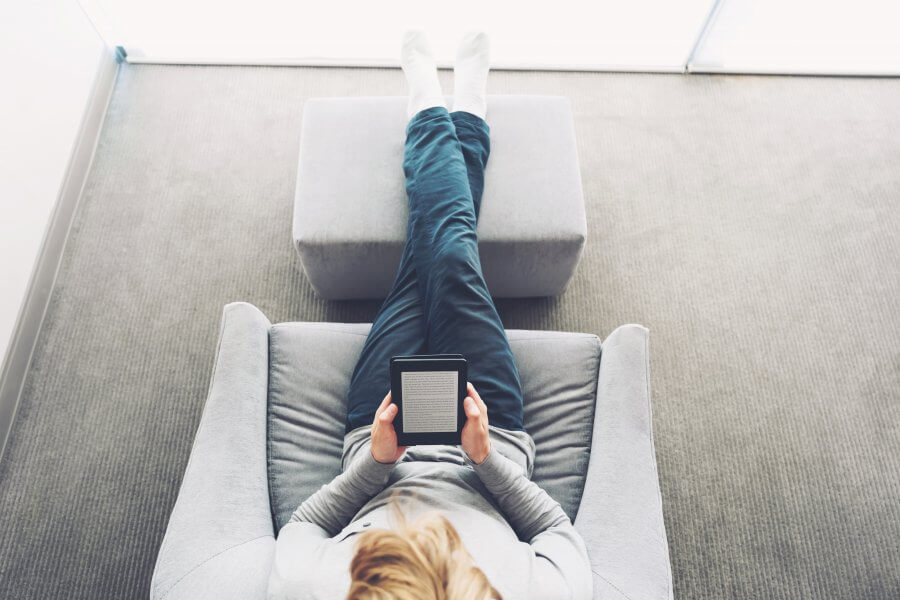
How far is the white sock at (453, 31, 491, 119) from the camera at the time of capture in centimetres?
139

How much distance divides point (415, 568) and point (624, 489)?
40 centimetres

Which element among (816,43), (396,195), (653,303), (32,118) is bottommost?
(653,303)

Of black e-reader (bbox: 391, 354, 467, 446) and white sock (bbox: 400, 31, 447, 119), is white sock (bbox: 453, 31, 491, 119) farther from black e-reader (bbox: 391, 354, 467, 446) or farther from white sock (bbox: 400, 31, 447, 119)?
black e-reader (bbox: 391, 354, 467, 446)

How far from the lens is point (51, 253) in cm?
155

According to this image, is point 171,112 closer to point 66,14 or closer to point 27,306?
point 66,14

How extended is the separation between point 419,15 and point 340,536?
156cm

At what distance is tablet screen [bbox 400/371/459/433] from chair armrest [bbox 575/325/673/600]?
295 mm

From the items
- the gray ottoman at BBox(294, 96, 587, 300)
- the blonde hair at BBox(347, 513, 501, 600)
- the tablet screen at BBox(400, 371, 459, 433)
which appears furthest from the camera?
the gray ottoman at BBox(294, 96, 587, 300)

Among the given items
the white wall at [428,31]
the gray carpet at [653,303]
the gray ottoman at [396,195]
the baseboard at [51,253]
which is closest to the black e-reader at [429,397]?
the gray ottoman at [396,195]

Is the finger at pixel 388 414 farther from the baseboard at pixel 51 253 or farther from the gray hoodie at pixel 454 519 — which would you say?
the baseboard at pixel 51 253

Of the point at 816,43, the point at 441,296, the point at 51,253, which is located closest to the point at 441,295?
the point at 441,296

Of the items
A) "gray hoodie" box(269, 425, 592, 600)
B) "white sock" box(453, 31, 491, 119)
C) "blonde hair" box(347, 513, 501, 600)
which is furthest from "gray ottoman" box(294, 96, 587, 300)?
"blonde hair" box(347, 513, 501, 600)

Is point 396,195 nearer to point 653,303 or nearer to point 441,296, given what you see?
point 441,296

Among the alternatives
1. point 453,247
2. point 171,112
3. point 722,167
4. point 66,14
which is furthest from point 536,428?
point 66,14
